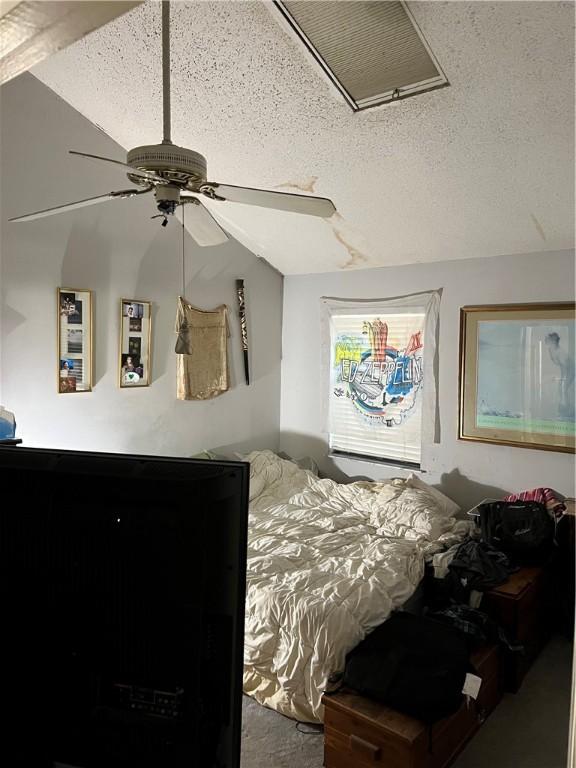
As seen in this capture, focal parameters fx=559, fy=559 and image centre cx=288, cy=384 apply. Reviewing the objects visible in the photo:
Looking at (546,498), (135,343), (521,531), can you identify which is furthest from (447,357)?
(135,343)

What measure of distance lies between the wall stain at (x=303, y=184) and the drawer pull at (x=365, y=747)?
113 inches

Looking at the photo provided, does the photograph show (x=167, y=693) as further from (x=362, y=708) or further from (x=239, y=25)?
(x=239, y=25)

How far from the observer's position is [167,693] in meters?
0.80

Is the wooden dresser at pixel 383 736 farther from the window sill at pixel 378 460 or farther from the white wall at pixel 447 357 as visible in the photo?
the window sill at pixel 378 460

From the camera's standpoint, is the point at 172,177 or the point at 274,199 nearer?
the point at 172,177

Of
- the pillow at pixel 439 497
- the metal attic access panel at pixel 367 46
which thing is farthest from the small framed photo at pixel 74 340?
the pillow at pixel 439 497

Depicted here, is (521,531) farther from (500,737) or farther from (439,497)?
(500,737)

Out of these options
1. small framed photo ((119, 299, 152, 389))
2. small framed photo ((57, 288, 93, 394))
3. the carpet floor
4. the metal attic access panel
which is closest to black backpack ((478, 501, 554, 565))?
the carpet floor

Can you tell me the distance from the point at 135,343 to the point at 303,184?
1.56 metres

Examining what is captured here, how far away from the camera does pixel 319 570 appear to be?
2.88 metres

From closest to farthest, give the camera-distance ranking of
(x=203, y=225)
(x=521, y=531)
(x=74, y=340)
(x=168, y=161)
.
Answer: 1. (x=168, y=161)
2. (x=203, y=225)
3. (x=521, y=531)
4. (x=74, y=340)

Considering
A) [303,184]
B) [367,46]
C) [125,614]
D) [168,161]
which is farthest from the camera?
[303,184]

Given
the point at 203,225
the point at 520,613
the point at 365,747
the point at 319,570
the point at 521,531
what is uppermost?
the point at 203,225

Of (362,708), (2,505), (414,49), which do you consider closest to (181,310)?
(414,49)
